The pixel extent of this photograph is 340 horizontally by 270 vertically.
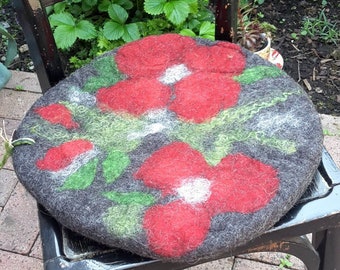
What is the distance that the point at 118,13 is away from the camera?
73.1 inches

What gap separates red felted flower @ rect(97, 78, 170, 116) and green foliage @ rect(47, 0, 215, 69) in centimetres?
70

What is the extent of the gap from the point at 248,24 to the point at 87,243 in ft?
3.63

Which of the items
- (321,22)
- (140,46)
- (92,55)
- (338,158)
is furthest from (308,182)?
(321,22)

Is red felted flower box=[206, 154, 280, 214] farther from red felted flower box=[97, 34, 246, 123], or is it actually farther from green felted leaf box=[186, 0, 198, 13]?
green felted leaf box=[186, 0, 198, 13]

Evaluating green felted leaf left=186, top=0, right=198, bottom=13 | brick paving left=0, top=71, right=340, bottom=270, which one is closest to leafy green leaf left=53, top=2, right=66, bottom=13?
brick paving left=0, top=71, right=340, bottom=270

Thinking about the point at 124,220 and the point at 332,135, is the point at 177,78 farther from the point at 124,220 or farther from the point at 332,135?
the point at 332,135

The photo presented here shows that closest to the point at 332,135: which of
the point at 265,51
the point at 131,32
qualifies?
the point at 265,51

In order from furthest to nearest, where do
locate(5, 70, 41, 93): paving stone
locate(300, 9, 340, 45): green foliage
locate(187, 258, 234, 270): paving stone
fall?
locate(300, 9, 340, 45): green foliage → locate(5, 70, 41, 93): paving stone → locate(187, 258, 234, 270): paving stone

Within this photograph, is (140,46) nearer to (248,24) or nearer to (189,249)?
(189,249)

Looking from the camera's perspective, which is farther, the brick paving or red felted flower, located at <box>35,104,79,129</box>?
the brick paving

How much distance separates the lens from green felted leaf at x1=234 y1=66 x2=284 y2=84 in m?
1.05

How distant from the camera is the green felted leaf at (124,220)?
0.83 m

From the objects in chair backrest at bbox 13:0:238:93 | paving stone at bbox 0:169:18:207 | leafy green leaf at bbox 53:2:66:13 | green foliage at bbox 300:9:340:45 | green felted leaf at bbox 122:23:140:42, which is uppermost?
chair backrest at bbox 13:0:238:93

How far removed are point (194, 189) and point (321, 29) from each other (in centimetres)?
147
